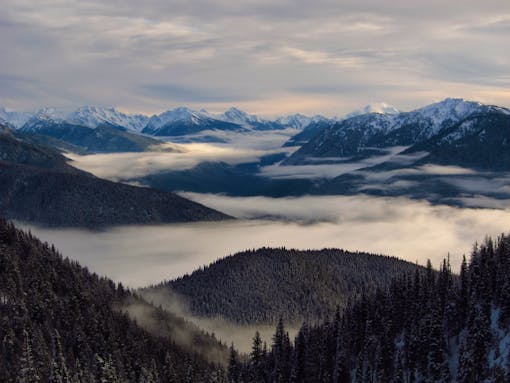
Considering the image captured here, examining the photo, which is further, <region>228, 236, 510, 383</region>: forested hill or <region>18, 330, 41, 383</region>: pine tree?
<region>18, 330, 41, 383</region>: pine tree

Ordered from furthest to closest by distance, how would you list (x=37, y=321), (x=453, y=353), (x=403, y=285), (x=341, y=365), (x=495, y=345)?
(x=37, y=321)
(x=403, y=285)
(x=341, y=365)
(x=453, y=353)
(x=495, y=345)

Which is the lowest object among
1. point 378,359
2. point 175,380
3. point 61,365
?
point 175,380

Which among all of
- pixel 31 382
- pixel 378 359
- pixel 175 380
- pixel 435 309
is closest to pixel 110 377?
pixel 31 382

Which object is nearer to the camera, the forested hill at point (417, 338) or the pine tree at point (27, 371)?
the forested hill at point (417, 338)

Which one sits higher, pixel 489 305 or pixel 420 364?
pixel 489 305

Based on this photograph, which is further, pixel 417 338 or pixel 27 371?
pixel 417 338

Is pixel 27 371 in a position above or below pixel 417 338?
below

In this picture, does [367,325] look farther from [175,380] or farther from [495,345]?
[175,380]

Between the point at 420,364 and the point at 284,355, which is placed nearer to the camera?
the point at 420,364
